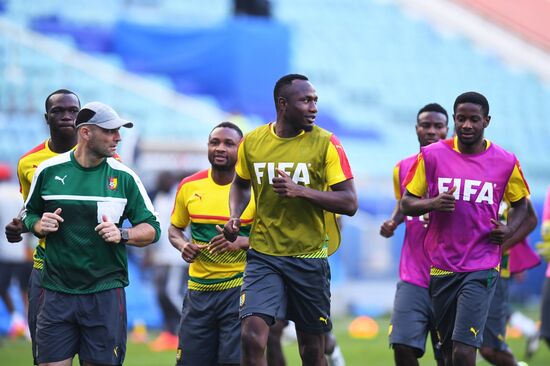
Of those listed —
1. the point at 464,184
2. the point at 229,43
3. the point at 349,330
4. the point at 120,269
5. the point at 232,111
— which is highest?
the point at 229,43

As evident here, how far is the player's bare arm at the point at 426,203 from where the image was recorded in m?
7.31

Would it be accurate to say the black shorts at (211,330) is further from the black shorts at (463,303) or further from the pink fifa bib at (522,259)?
the pink fifa bib at (522,259)

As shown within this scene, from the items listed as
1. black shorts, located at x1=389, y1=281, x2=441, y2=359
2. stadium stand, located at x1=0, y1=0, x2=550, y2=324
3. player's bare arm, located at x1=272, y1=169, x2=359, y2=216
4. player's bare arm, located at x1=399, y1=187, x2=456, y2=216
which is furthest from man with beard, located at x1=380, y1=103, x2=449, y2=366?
stadium stand, located at x1=0, y1=0, x2=550, y2=324

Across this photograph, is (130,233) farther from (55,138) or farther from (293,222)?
(55,138)

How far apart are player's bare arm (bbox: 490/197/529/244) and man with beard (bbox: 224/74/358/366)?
1.10 metres

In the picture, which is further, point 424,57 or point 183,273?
point 424,57

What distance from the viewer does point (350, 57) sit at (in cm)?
2622

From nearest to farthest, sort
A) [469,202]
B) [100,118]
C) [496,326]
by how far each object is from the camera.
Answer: [100,118]
[469,202]
[496,326]

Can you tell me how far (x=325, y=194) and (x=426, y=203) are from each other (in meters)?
0.82

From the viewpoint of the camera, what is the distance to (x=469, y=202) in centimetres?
749

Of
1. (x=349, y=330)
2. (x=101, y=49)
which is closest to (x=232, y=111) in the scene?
(x=101, y=49)

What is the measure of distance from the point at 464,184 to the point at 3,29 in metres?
15.4

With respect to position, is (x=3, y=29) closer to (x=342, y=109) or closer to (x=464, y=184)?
(x=342, y=109)

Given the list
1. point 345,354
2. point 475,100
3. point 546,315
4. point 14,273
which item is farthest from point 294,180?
point 14,273
